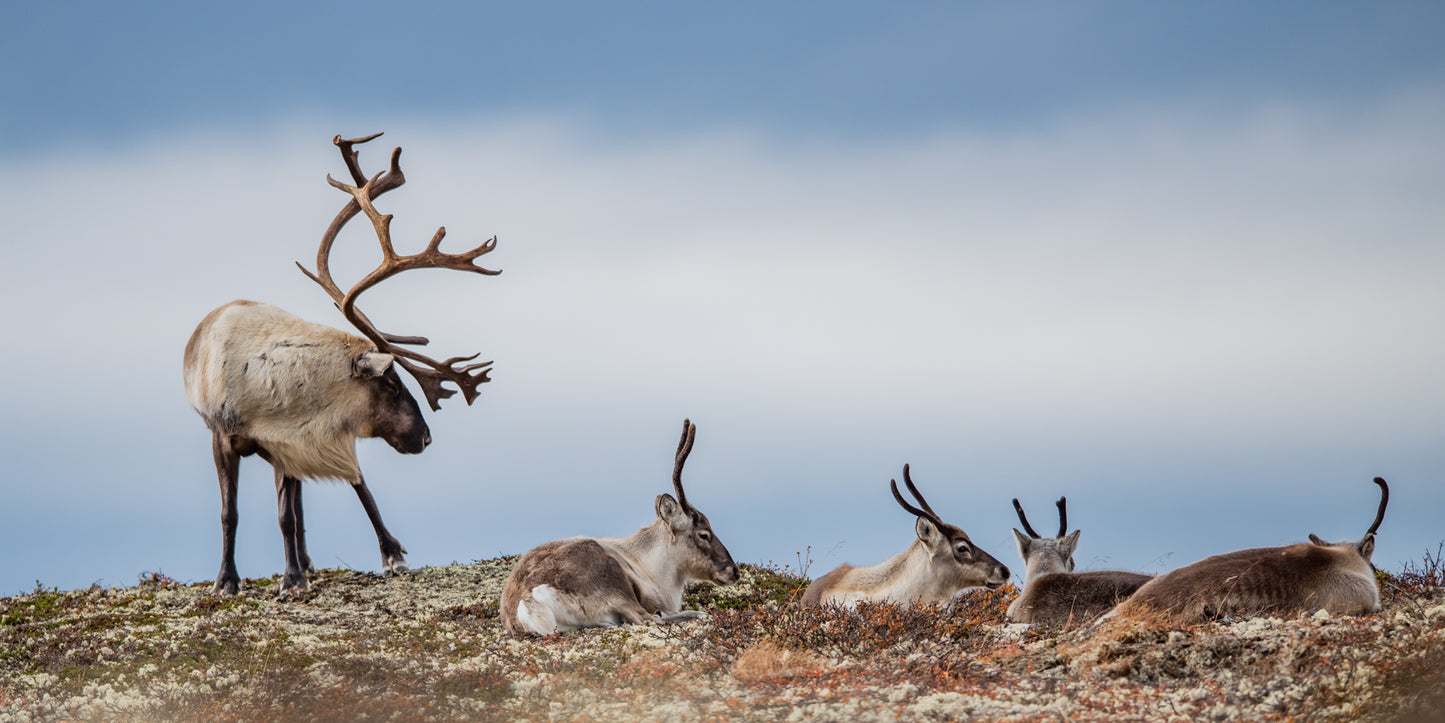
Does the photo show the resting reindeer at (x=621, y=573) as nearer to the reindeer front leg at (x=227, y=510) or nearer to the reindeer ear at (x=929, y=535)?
the reindeer ear at (x=929, y=535)

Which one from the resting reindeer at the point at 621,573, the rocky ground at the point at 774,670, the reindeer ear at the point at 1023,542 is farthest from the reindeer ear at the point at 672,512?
the reindeer ear at the point at 1023,542

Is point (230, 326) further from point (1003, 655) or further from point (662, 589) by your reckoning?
point (1003, 655)

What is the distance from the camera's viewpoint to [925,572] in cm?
1152

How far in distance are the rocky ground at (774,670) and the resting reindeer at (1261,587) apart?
1.34ft

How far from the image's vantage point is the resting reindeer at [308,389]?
48.1 feet

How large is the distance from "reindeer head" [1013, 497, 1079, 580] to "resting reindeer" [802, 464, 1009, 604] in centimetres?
27

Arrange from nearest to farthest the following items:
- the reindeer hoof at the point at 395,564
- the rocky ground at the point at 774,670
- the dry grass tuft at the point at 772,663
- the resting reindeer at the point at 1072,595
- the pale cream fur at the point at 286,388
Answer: the rocky ground at the point at 774,670 → the dry grass tuft at the point at 772,663 → the resting reindeer at the point at 1072,595 → the pale cream fur at the point at 286,388 → the reindeer hoof at the point at 395,564

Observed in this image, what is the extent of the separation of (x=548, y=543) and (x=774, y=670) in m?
4.21

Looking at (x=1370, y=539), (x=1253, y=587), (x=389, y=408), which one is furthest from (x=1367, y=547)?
(x=389, y=408)

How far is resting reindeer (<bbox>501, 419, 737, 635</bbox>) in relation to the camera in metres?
10.4

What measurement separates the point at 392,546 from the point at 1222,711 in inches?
457

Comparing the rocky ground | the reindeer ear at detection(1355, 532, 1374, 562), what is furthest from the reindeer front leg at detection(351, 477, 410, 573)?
the reindeer ear at detection(1355, 532, 1374, 562)

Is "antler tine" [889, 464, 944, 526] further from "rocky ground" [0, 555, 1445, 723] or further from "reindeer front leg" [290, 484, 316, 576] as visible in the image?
"reindeer front leg" [290, 484, 316, 576]

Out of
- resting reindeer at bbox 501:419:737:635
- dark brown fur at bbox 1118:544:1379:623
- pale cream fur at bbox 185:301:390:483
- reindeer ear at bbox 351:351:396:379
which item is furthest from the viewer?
reindeer ear at bbox 351:351:396:379
